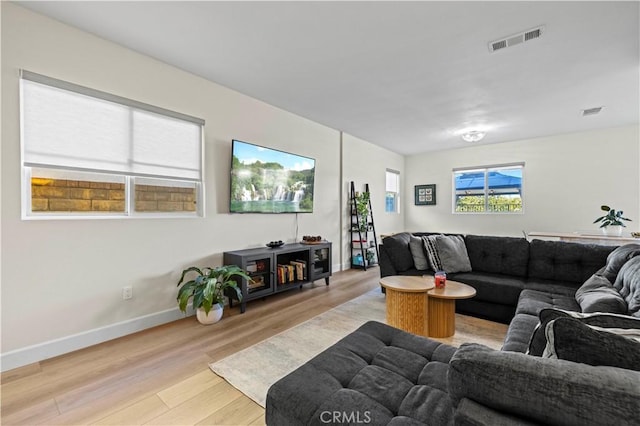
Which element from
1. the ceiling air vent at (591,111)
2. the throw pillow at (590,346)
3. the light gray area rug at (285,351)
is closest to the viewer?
the throw pillow at (590,346)

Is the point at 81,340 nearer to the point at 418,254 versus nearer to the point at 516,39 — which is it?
the point at 418,254

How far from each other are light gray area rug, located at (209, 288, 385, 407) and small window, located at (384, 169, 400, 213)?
375 centimetres

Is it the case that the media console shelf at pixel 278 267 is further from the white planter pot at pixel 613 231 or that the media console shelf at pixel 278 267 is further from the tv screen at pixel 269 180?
the white planter pot at pixel 613 231

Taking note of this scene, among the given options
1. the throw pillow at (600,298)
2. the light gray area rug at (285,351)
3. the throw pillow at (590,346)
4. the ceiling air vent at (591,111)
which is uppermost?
the ceiling air vent at (591,111)

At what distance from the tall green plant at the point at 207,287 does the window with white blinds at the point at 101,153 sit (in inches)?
29.1

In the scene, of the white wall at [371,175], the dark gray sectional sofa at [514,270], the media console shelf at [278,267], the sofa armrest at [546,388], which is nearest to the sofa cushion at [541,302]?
the dark gray sectional sofa at [514,270]

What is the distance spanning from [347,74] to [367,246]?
3.42 meters

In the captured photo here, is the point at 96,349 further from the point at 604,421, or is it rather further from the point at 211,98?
the point at 604,421

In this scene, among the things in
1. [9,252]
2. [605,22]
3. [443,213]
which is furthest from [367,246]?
[9,252]

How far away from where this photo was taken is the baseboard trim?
2016 mm

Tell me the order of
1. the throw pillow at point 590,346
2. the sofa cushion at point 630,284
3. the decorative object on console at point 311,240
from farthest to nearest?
1. the decorative object on console at point 311,240
2. the sofa cushion at point 630,284
3. the throw pillow at point 590,346

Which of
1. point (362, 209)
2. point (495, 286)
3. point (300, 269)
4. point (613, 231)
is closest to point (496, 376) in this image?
point (495, 286)

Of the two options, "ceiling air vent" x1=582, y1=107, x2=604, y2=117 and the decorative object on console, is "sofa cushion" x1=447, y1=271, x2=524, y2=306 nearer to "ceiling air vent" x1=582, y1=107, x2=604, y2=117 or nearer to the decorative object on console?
the decorative object on console

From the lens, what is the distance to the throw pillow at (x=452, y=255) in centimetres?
324
